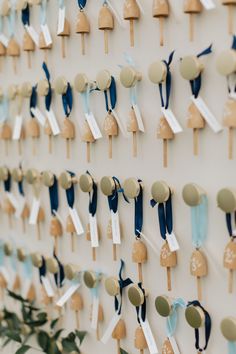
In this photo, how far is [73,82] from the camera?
3.09ft

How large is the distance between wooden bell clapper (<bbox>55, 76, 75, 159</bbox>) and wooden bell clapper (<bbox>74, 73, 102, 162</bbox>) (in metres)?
0.04

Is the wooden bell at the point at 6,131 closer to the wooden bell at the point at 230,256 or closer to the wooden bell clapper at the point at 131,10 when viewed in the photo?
the wooden bell clapper at the point at 131,10

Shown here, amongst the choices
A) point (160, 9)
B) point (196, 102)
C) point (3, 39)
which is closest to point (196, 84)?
point (196, 102)

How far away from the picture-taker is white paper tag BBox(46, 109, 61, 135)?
0.99 m

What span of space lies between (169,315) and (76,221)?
27 centimetres

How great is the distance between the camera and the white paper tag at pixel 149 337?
83 centimetres

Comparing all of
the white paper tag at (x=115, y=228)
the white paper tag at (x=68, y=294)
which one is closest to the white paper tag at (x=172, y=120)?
the white paper tag at (x=115, y=228)

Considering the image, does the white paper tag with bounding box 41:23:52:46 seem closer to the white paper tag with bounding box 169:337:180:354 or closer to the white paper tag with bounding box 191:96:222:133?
the white paper tag with bounding box 191:96:222:133

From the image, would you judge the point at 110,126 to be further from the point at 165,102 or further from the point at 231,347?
the point at 231,347

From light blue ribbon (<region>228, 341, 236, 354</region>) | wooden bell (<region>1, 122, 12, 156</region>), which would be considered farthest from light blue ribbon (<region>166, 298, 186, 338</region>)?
wooden bell (<region>1, 122, 12, 156</region>)

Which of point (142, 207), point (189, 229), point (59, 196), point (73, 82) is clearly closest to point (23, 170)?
point (59, 196)

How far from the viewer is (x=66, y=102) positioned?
0.96m

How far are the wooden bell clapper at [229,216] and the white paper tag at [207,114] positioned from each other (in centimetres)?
9

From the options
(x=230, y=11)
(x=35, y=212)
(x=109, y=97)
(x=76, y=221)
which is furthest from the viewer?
(x=35, y=212)
